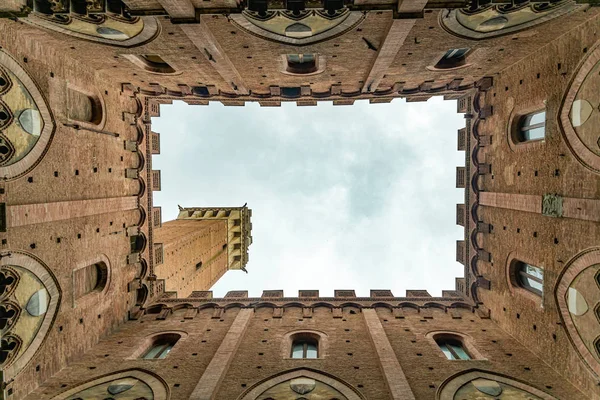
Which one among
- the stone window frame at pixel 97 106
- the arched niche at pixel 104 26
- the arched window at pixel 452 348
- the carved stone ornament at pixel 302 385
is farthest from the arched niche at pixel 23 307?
the arched window at pixel 452 348

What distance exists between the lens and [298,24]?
1193 cm

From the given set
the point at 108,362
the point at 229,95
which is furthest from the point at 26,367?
the point at 229,95

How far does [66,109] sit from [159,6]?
5329 mm

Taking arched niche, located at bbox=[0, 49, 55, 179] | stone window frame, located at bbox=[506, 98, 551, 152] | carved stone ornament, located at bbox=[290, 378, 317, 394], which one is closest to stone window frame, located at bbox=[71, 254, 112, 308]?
arched niche, located at bbox=[0, 49, 55, 179]

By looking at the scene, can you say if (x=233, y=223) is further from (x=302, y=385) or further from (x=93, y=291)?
(x=302, y=385)

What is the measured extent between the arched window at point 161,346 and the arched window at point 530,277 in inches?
554

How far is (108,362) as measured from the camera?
12922 millimetres

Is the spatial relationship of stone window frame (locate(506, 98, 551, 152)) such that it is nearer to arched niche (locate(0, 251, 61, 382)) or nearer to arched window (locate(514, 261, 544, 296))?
arched window (locate(514, 261, 544, 296))

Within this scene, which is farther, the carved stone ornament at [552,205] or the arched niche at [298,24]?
the arched niche at [298,24]

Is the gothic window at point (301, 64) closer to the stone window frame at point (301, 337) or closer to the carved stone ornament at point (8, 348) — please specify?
the stone window frame at point (301, 337)

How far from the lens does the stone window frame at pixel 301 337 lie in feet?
42.9

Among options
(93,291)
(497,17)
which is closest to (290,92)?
(497,17)

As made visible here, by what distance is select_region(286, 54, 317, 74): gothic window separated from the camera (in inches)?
614

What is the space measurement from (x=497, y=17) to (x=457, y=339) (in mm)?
11996
